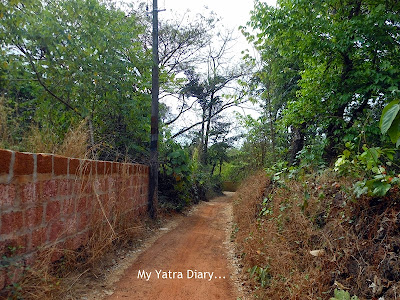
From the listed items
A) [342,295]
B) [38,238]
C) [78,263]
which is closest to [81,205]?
[78,263]

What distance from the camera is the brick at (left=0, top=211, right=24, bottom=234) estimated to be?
2385mm

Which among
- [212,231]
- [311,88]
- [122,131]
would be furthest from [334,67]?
[122,131]

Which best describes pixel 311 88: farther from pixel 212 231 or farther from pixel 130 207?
pixel 130 207

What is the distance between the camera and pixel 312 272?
2.64 metres

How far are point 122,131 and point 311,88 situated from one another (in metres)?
4.55

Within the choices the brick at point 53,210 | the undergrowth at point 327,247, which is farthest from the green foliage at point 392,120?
the brick at point 53,210

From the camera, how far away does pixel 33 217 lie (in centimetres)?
274

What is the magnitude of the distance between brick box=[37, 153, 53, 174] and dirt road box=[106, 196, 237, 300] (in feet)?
4.94

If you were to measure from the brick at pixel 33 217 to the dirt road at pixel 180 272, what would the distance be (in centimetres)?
110

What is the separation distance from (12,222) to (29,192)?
312 millimetres

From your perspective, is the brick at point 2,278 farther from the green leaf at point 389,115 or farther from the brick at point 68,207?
the green leaf at point 389,115

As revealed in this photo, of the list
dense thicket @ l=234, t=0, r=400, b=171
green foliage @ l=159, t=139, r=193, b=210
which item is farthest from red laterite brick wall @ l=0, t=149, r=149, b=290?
dense thicket @ l=234, t=0, r=400, b=171

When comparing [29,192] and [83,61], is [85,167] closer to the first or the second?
[29,192]

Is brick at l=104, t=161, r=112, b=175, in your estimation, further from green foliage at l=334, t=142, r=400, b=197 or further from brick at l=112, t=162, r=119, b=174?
green foliage at l=334, t=142, r=400, b=197
